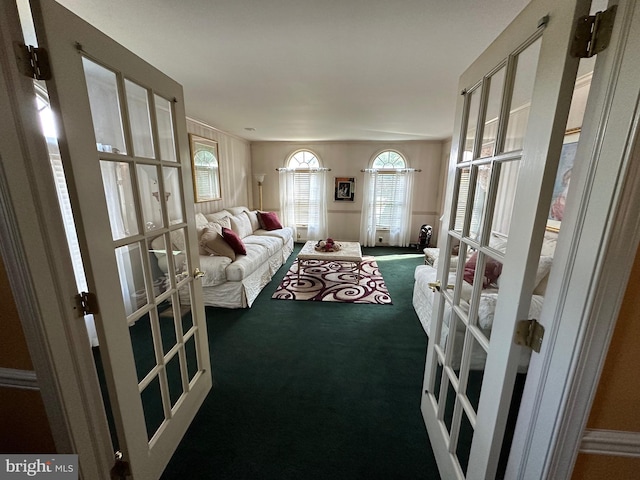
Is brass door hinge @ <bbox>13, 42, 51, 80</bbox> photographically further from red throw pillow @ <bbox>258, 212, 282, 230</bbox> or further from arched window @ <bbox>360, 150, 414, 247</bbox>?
arched window @ <bbox>360, 150, 414, 247</bbox>

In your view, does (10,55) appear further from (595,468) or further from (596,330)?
(595,468)

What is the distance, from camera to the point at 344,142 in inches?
218

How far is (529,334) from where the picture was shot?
30.6 inches

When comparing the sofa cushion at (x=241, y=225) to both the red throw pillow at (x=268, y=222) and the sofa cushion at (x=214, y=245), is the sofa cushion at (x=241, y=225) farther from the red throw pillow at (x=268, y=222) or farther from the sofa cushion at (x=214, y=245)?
the sofa cushion at (x=214, y=245)

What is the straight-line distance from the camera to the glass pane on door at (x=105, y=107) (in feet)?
3.07

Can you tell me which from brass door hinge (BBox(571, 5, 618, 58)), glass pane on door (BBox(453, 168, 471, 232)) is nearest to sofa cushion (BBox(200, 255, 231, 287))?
glass pane on door (BBox(453, 168, 471, 232))

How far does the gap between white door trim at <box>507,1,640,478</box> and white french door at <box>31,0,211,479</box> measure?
1400mm

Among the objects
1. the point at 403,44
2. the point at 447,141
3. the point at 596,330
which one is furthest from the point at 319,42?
the point at 447,141

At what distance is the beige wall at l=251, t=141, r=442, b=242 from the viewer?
5.49 m

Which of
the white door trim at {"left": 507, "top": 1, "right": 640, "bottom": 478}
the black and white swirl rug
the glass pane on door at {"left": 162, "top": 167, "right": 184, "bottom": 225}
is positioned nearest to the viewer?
the white door trim at {"left": 507, "top": 1, "right": 640, "bottom": 478}

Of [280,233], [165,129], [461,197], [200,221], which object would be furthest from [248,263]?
[461,197]

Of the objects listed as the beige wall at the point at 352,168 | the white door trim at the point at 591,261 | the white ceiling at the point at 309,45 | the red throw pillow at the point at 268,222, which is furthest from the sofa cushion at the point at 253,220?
the white door trim at the point at 591,261

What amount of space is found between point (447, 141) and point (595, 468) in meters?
5.40

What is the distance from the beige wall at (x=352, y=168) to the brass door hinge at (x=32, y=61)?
5.14 meters
